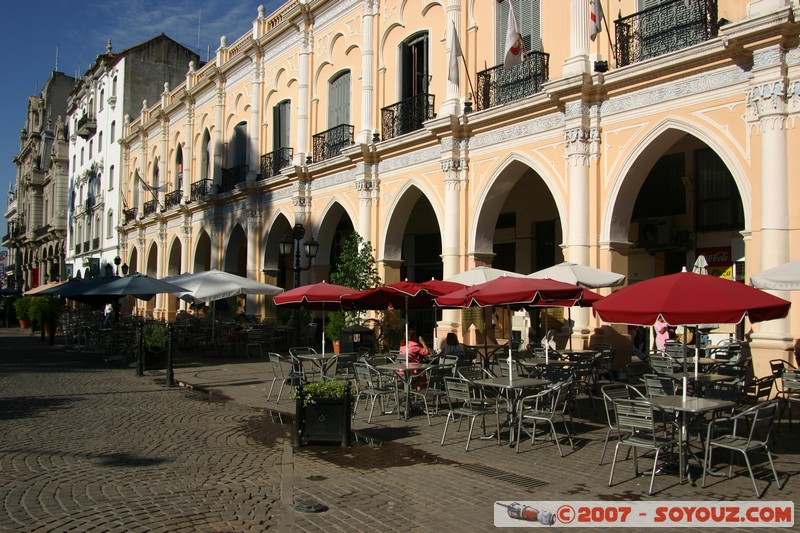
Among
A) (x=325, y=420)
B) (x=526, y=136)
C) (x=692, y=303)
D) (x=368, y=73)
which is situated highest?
(x=368, y=73)

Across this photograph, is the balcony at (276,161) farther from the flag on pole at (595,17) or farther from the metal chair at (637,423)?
the metal chair at (637,423)

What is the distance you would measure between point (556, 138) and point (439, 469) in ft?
32.2

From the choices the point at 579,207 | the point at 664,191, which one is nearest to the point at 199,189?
the point at 664,191

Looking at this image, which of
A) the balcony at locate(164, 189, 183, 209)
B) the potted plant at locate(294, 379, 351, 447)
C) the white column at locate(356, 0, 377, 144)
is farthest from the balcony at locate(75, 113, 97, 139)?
the potted plant at locate(294, 379, 351, 447)

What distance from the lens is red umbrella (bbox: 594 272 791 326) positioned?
6.70 m

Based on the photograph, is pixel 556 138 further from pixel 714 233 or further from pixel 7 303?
pixel 7 303

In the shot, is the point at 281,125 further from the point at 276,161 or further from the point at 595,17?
the point at 595,17

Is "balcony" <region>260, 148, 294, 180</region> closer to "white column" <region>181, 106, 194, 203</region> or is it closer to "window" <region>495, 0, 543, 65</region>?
"white column" <region>181, 106, 194, 203</region>

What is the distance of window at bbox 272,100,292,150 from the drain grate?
2075 cm

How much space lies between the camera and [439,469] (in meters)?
7.66

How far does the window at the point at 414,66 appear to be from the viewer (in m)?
20.2

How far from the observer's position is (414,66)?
2059cm

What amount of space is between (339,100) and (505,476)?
1878 cm

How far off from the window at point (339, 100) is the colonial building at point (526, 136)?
0.27 feet
